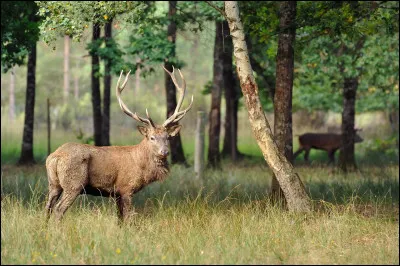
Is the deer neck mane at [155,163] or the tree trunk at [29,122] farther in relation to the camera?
the tree trunk at [29,122]

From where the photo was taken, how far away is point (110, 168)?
10.8m

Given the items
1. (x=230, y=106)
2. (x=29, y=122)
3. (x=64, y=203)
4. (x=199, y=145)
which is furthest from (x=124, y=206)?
(x=230, y=106)

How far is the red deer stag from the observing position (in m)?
10.4

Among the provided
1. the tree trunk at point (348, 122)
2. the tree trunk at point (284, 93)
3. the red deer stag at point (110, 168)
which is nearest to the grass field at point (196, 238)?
the red deer stag at point (110, 168)

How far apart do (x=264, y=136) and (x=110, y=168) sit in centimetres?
224

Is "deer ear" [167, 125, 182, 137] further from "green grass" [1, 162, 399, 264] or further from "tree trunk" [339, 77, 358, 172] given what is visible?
"tree trunk" [339, 77, 358, 172]

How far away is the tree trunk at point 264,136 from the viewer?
11.4 metres

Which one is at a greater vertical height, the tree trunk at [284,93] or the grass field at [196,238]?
the tree trunk at [284,93]

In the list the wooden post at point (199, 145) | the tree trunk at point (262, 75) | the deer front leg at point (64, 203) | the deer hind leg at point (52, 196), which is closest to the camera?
the deer front leg at point (64, 203)

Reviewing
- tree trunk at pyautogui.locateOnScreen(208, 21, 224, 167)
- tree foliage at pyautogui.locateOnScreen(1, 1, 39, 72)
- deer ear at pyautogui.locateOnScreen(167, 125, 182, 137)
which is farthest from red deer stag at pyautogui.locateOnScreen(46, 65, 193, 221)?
tree trunk at pyautogui.locateOnScreen(208, 21, 224, 167)

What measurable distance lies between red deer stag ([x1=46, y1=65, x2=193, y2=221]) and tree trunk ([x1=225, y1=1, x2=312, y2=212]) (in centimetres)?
103

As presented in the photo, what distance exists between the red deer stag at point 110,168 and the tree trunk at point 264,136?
1.03m

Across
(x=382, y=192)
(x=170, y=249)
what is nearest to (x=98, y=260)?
(x=170, y=249)

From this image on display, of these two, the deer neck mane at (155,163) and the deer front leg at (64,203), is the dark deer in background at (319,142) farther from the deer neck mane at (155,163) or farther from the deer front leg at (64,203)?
the deer front leg at (64,203)
